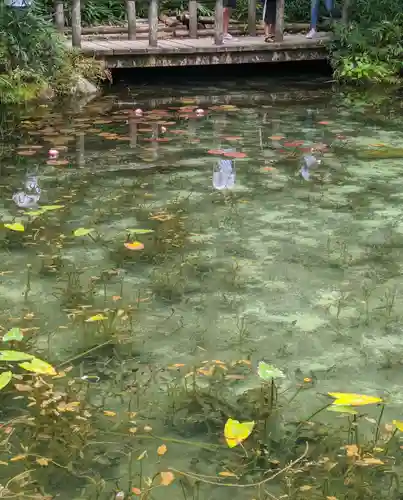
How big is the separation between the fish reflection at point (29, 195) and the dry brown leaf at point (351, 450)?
326 cm

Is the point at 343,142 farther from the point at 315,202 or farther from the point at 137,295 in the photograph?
the point at 137,295

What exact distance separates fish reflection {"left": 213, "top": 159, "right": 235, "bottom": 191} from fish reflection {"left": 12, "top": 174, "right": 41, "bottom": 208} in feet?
4.56

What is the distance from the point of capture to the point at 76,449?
2.59 m

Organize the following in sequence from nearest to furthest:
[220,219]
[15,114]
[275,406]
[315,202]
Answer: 1. [275,406]
2. [220,219]
3. [315,202]
4. [15,114]

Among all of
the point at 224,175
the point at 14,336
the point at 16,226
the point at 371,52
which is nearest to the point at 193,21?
the point at 371,52

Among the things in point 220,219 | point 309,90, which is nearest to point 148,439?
point 220,219

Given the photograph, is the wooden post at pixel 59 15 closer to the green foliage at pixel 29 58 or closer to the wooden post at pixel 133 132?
the green foliage at pixel 29 58

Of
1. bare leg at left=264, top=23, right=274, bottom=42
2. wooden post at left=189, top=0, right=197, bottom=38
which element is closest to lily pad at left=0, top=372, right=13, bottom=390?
bare leg at left=264, top=23, right=274, bottom=42

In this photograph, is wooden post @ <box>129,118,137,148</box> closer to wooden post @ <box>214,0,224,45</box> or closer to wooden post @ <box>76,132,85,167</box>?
wooden post @ <box>76,132,85,167</box>

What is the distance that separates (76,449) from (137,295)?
51.9 inches

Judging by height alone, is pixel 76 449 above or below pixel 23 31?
below

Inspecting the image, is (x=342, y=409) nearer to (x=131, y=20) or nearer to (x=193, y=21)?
(x=131, y=20)

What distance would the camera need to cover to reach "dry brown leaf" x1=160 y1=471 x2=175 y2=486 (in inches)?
96.0

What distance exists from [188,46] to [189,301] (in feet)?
25.1
